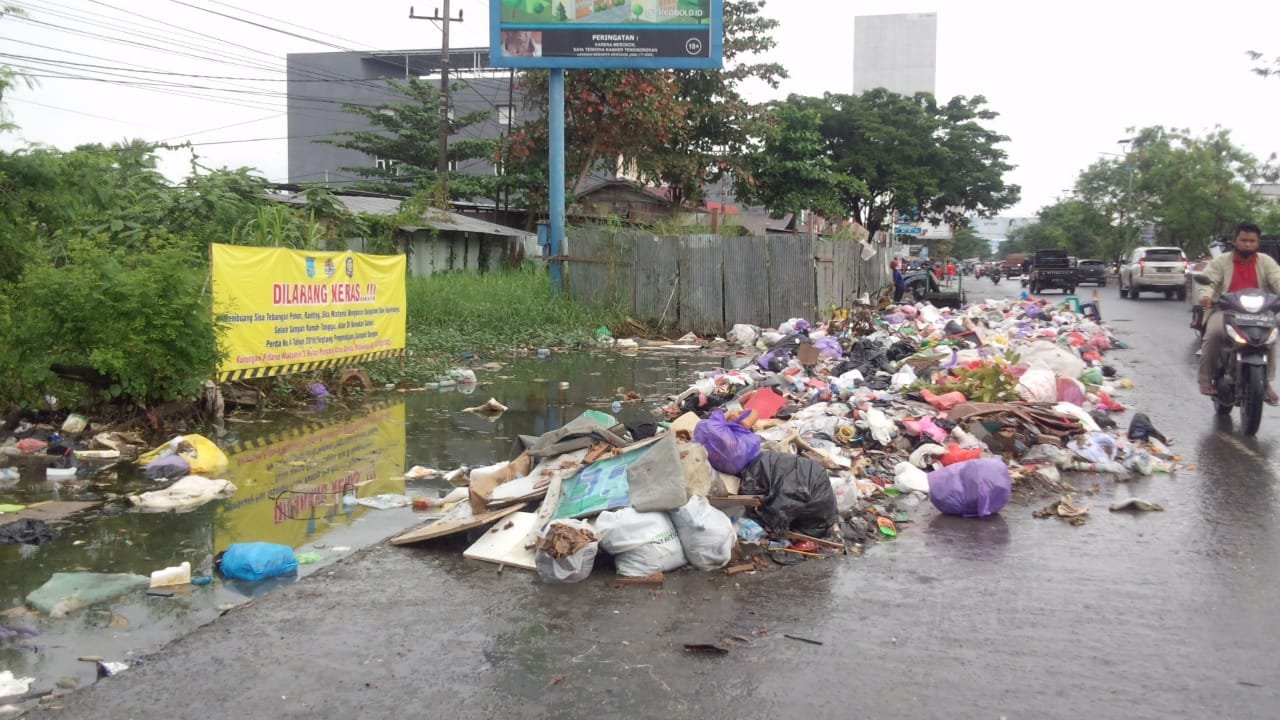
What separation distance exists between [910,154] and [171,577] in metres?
44.4

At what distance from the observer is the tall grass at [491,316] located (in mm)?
15656

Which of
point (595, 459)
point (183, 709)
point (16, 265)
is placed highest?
point (16, 265)

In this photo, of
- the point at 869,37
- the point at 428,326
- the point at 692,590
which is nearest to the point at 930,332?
the point at 428,326

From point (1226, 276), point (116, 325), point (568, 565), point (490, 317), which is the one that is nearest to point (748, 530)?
point (568, 565)

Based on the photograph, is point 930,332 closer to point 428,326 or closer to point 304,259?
point 428,326

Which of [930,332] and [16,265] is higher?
[16,265]

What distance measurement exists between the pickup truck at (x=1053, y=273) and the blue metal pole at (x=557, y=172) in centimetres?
2588

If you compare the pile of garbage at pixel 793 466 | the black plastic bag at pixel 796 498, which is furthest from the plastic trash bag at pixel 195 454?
the black plastic bag at pixel 796 498

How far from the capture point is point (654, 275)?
19875mm

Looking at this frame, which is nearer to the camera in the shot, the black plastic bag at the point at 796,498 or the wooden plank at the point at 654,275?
the black plastic bag at the point at 796,498

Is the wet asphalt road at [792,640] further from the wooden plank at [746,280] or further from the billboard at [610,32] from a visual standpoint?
the billboard at [610,32]

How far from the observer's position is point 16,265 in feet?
32.0

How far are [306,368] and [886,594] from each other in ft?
25.8

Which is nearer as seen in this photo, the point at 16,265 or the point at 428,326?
the point at 16,265
